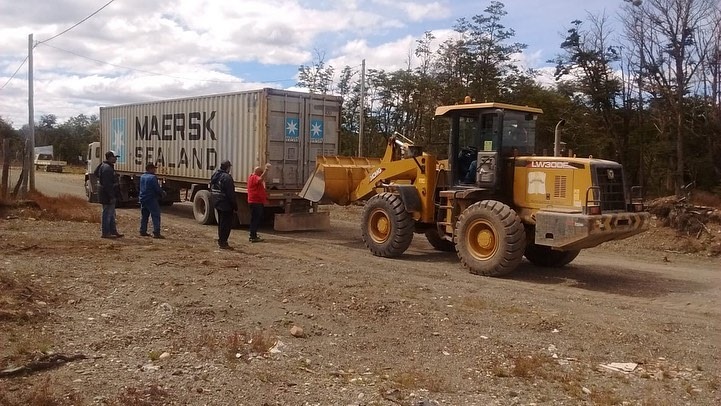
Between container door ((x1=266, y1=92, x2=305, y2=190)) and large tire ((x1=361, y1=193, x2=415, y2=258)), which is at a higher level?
container door ((x1=266, y1=92, x2=305, y2=190))

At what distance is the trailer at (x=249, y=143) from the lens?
48.5 ft

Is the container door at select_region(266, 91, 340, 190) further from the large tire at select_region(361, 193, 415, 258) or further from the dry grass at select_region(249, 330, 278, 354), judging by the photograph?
the dry grass at select_region(249, 330, 278, 354)

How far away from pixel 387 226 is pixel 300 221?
3.68 m

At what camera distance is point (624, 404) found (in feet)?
16.4

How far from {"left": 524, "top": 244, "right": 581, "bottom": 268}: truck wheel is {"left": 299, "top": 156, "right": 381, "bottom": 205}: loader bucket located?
11.4ft

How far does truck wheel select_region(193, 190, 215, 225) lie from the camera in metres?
16.1

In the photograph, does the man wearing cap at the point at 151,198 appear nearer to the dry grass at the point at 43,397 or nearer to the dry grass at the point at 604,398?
the dry grass at the point at 43,397

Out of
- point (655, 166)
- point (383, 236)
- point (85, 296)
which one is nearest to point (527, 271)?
point (383, 236)

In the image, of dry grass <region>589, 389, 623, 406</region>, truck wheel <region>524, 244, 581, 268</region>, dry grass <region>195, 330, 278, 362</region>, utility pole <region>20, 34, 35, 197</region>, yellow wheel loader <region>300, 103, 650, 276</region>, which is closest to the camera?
dry grass <region>589, 389, 623, 406</region>

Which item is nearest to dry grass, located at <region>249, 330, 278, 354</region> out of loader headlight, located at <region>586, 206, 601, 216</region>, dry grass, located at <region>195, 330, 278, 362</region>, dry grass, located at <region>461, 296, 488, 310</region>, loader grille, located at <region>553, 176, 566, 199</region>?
dry grass, located at <region>195, 330, 278, 362</region>

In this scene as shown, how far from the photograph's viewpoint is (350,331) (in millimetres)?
6738

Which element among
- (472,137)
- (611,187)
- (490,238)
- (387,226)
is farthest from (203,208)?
(611,187)

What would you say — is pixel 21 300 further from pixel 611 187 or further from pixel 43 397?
pixel 611 187

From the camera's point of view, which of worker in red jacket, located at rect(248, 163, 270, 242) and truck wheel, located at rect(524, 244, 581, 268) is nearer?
truck wheel, located at rect(524, 244, 581, 268)
